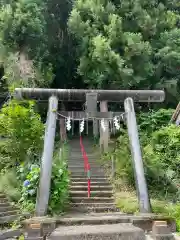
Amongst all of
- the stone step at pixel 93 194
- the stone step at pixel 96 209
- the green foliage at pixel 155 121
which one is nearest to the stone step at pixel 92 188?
the stone step at pixel 93 194

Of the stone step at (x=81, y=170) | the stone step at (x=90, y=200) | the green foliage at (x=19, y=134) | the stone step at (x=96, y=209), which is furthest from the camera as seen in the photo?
the stone step at (x=81, y=170)

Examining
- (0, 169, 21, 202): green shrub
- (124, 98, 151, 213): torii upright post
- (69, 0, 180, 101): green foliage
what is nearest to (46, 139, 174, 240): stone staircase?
(124, 98, 151, 213): torii upright post

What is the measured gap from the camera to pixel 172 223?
798 cm

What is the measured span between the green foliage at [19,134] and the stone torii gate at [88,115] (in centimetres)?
123

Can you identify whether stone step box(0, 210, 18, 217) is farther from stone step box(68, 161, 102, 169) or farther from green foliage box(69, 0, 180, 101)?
green foliage box(69, 0, 180, 101)

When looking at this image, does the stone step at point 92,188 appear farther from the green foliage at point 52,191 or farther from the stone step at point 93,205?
the green foliage at point 52,191

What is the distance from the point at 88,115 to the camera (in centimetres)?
1061

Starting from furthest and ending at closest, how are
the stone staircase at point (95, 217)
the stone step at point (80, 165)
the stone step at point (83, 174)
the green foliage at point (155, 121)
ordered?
the green foliage at point (155, 121) < the stone step at point (80, 165) < the stone step at point (83, 174) < the stone staircase at point (95, 217)

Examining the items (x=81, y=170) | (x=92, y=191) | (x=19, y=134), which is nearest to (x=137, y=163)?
(x=92, y=191)

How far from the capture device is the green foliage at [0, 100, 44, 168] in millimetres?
11734

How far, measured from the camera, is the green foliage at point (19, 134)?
1173 cm

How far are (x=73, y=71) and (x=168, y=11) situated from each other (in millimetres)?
8182

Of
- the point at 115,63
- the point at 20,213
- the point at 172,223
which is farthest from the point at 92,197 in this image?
the point at 115,63

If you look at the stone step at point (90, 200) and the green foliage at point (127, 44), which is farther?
the green foliage at point (127, 44)
